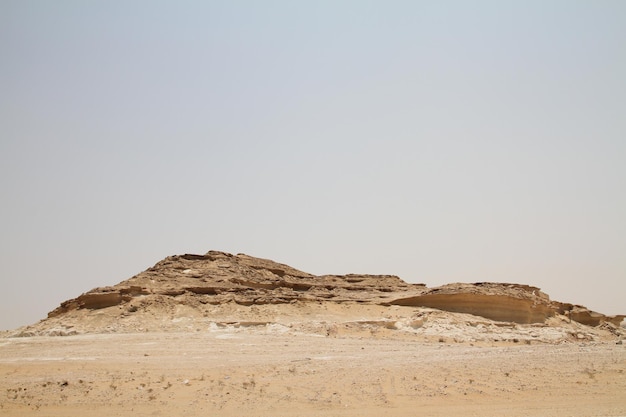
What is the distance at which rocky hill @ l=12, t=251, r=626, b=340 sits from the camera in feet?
87.3

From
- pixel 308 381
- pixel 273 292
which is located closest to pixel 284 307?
pixel 273 292

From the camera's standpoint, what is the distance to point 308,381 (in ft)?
46.1

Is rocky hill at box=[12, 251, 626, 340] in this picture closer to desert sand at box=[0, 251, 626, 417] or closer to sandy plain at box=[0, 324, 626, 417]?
desert sand at box=[0, 251, 626, 417]

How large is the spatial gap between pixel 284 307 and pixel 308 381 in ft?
49.7

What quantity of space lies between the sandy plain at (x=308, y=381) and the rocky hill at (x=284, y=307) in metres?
6.27

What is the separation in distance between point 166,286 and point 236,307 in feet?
13.4

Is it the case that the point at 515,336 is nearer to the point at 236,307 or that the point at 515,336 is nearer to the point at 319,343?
the point at 319,343

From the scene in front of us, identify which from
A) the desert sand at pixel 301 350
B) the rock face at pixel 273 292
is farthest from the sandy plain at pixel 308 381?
the rock face at pixel 273 292

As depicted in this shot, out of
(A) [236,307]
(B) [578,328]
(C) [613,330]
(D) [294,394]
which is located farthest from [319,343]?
(C) [613,330]

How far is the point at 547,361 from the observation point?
52.5ft

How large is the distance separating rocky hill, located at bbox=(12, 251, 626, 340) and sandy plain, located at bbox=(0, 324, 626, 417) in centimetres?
627

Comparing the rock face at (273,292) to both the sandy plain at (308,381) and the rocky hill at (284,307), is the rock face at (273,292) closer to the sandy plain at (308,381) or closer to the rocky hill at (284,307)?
the rocky hill at (284,307)

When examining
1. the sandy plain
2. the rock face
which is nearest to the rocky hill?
the rock face

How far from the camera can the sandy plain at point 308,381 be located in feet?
39.2
